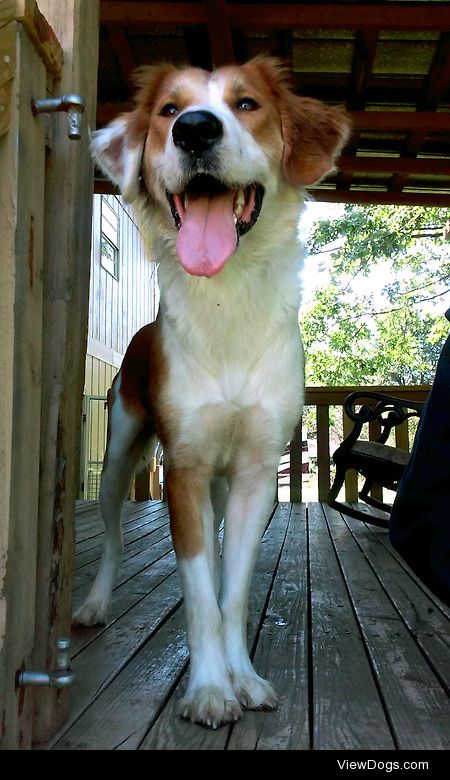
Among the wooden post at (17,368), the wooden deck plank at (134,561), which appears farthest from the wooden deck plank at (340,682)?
the wooden deck plank at (134,561)

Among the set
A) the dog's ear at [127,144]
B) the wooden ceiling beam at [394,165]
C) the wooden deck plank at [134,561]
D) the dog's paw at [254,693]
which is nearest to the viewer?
the dog's paw at [254,693]

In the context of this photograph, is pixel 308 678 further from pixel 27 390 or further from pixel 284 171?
pixel 284 171

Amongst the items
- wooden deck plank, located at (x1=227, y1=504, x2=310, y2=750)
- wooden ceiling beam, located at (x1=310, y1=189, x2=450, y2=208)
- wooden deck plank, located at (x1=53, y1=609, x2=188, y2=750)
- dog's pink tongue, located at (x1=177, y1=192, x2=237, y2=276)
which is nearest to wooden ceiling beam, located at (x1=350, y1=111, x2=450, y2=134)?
wooden ceiling beam, located at (x1=310, y1=189, x2=450, y2=208)

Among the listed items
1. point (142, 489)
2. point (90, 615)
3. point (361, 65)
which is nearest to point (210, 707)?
point (90, 615)

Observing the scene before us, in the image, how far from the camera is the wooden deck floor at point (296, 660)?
1523 millimetres

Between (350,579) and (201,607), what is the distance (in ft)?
5.19

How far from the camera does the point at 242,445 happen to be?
1.97 meters

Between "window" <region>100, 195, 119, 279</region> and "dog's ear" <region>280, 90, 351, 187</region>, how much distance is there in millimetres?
7749

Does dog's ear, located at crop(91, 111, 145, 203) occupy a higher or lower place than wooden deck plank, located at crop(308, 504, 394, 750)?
higher

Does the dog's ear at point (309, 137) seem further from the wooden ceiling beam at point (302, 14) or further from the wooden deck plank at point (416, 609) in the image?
the wooden ceiling beam at point (302, 14)

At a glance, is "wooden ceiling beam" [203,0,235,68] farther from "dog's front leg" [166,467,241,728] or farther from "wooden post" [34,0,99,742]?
"dog's front leg" [166,467,241,728]

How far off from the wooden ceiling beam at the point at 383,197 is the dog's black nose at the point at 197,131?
4.06 m

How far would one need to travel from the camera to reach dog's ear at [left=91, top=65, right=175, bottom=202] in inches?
86.1

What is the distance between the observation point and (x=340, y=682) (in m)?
1.86
